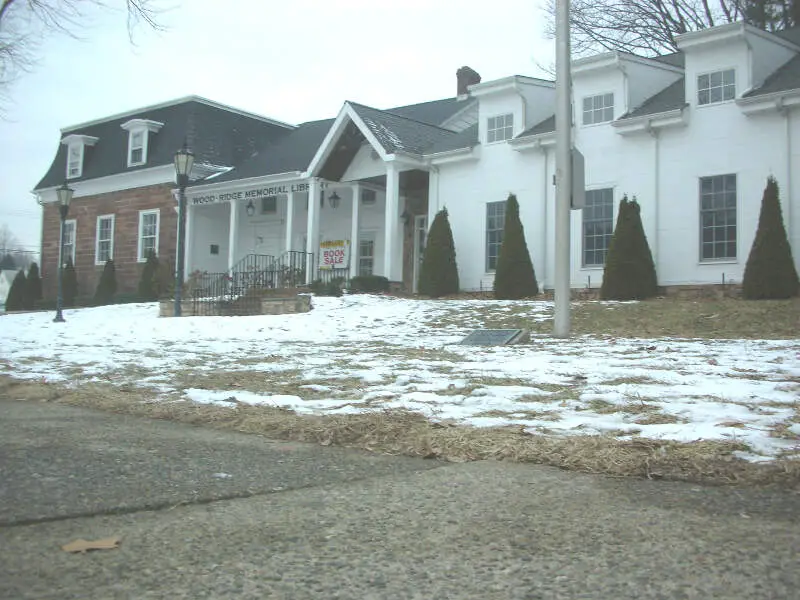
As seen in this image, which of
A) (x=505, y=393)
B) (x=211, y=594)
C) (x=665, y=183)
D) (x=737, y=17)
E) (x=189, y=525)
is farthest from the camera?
(x=737, y=17)

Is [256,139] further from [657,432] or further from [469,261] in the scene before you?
[657,432]

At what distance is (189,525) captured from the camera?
8.35 feet

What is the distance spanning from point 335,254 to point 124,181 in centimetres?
994

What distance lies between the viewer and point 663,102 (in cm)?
1661

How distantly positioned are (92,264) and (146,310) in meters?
9.42

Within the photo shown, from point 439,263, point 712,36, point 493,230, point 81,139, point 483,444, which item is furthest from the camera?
point 81,139

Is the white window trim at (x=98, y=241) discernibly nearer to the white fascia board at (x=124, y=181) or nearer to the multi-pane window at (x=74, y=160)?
the white fascia board at (x=124, y=181)

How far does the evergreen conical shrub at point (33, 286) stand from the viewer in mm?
27828

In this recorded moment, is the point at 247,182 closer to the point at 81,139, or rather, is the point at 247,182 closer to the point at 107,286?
the point at 107,286

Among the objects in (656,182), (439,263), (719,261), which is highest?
(656,182)

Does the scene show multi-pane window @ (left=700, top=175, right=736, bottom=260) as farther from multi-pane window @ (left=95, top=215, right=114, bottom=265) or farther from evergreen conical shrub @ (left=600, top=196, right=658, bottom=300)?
multi-pane window @ (left=95, top=215, right=114, bottom=265)

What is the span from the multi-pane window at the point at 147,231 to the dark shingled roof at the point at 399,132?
29.9 ft

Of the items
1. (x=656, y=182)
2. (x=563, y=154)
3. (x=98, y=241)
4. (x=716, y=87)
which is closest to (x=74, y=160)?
(x=98, y=241)

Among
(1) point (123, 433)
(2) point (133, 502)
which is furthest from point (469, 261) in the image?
(2) point (133, 502)
